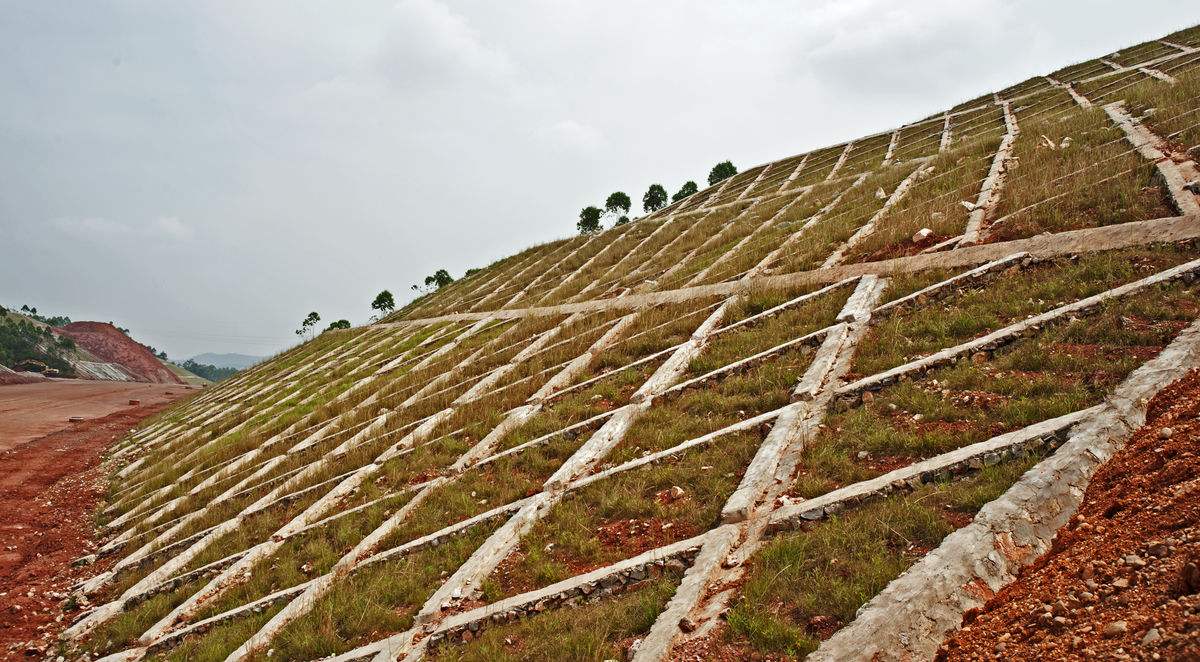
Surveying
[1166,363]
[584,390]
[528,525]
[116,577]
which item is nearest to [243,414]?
[116,577]

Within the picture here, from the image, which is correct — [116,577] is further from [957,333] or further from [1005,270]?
[1005,270]

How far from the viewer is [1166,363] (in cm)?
406

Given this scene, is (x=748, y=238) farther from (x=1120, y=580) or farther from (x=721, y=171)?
(x=721, y=171)

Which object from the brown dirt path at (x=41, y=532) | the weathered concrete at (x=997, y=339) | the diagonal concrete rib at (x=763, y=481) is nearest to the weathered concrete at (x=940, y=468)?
the diagonal concrete rib at (x=763, y=481)

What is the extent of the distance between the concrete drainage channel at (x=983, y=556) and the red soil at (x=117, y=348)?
109 m

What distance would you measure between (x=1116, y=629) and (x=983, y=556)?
921 mm

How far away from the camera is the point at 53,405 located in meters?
26.7

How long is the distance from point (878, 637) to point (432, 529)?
3.98 meters

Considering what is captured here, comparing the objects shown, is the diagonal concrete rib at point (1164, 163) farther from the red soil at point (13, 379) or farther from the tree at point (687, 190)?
the red soil at point (13, 379)

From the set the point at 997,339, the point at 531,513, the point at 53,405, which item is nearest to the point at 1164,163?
the point at 997,339

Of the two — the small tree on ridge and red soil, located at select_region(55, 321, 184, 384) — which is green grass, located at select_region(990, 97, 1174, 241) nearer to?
the small tree on ridge

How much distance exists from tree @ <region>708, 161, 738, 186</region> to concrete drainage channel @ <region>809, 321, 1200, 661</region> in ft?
120

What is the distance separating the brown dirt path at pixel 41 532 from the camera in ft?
21.2

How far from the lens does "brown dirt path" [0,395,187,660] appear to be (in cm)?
646
